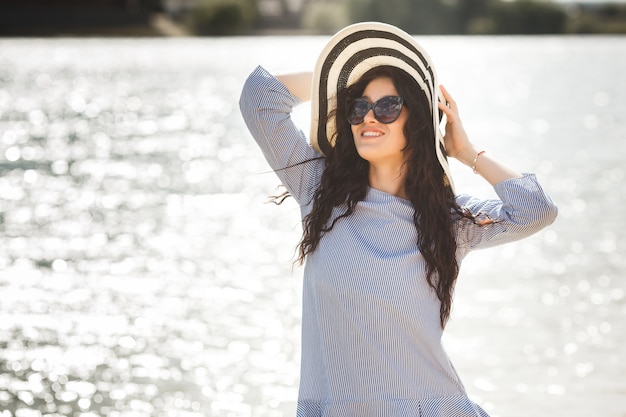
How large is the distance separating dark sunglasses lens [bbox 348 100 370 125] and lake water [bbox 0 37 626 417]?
3402 mm

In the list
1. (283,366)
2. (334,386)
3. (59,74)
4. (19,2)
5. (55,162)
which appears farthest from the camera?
(19,2)

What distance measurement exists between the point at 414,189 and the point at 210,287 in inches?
246

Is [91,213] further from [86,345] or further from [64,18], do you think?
[64,18]

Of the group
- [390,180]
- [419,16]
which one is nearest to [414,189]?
[390,180]

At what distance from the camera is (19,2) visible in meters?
89.1

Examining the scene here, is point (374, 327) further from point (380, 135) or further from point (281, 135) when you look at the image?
point (281, 135)

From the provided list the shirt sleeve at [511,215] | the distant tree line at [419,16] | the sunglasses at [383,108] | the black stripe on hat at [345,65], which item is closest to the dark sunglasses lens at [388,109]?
the sunglasses at [383,108]

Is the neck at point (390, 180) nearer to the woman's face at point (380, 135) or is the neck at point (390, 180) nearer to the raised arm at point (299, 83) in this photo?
the woman's face at point (380, 135)

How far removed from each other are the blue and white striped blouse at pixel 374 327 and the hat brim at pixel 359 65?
0.29m

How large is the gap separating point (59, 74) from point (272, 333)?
41.3 meters

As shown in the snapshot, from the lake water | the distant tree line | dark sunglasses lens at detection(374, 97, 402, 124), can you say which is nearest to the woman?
dark sunglasses lens at detection(374, 97, 402, 124)

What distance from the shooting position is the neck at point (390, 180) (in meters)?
2.88

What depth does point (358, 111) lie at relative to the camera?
288 cm

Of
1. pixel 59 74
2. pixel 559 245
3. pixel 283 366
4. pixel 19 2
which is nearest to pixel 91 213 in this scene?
pixel 559 245
